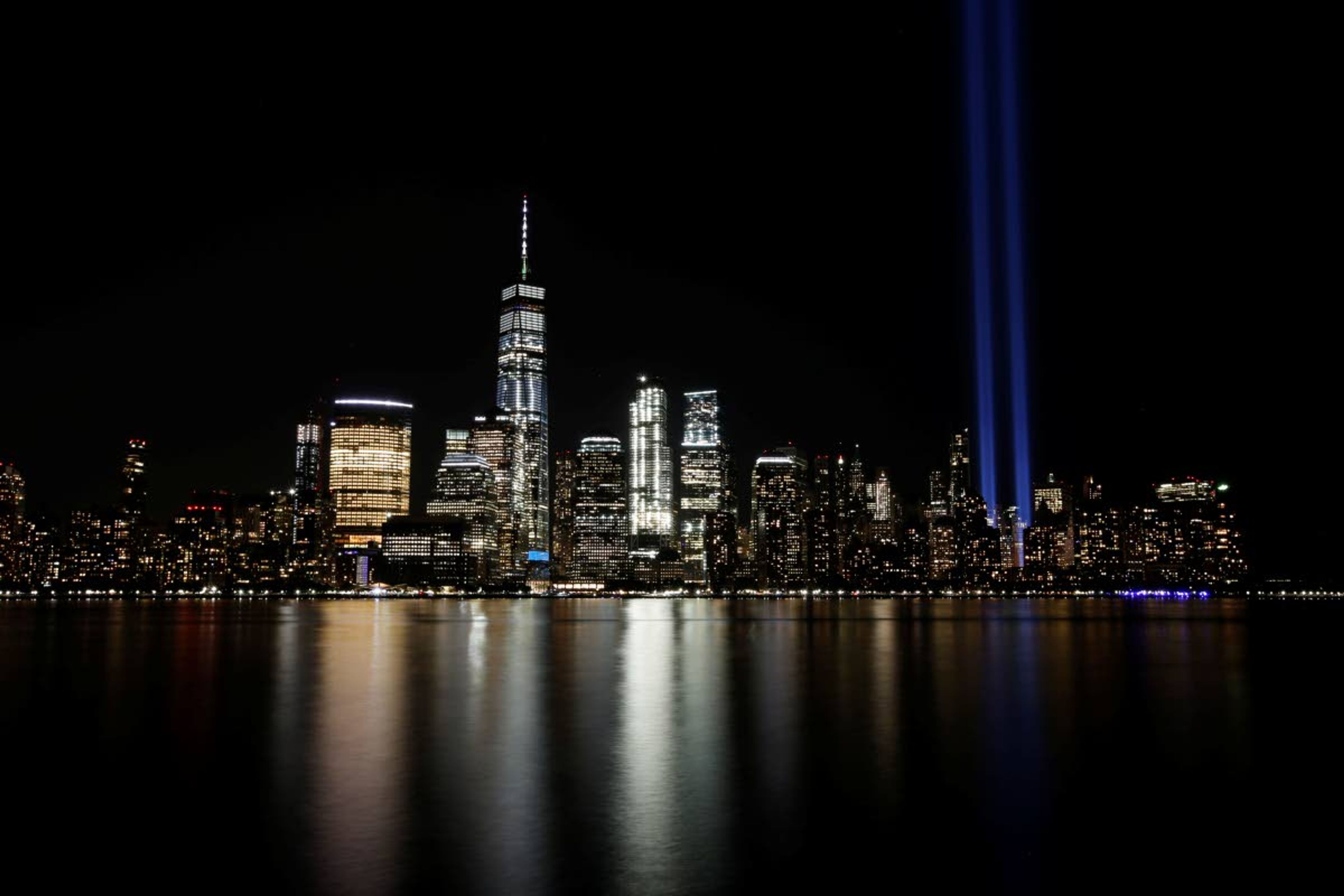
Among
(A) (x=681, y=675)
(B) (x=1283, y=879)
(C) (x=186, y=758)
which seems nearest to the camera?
(B) (x=1283, y=879)

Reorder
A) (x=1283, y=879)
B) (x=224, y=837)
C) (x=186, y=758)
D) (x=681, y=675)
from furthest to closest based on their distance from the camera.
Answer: (x=681, y=675)
(x=186, y=758)
(x=224, y=837)
(x=1283, y=879)

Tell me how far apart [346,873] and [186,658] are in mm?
39344

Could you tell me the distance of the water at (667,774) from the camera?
40.0 ft

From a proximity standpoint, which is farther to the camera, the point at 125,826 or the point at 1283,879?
the point at 125,826

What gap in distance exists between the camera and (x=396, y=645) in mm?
56938

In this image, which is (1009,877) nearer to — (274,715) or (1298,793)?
(1298,793)

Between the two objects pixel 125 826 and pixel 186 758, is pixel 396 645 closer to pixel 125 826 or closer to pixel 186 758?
pixel 186 758

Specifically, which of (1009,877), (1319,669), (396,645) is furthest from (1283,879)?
(396,645)

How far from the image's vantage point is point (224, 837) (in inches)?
535

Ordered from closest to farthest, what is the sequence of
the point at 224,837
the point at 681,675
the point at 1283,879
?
the point at 1283,879
the point at 224,837
the point at 681,675

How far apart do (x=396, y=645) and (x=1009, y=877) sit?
49.0m

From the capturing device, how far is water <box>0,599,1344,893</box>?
1220 cm

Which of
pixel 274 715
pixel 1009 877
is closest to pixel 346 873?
pixel 1009 877

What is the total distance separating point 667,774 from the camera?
18203 mm
